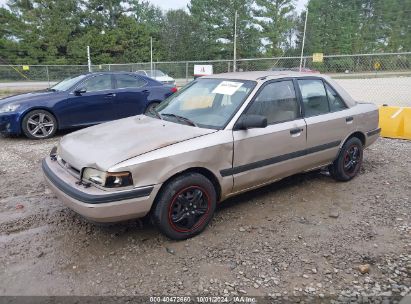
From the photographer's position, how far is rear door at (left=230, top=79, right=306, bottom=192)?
12.6ft

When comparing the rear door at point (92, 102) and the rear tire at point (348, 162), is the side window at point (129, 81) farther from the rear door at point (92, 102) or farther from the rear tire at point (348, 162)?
the rear tire at point (348, 162)

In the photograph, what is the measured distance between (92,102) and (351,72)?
11.3 meters

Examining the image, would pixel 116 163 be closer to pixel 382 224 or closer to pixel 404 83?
pixel 382 224

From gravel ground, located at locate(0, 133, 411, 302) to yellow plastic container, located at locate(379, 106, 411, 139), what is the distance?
10.3 ft

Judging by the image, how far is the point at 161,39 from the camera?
52.2 metres

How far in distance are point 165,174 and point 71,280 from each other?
3.79ft

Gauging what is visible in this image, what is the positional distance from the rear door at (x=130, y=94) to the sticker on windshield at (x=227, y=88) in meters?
4.56

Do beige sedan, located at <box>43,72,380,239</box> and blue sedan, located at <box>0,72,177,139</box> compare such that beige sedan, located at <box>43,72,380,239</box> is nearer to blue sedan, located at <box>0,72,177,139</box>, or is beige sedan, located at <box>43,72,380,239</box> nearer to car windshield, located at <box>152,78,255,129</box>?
car windshield, located at <box>152,78,255,129</box>

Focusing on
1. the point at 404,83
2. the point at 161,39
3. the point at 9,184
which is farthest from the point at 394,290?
the point at 161,39

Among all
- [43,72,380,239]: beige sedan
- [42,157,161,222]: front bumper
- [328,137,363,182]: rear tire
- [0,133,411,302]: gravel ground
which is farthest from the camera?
[328,137,363,182]: rear tire

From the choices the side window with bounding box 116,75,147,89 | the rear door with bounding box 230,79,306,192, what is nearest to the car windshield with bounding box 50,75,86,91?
the side window with bounding box 116,75,147,89

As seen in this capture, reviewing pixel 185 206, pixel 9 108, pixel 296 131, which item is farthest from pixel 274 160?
pixel 9 108

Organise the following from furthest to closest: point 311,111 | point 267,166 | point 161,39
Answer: point 161,39 < point 311,111 < point 267,166

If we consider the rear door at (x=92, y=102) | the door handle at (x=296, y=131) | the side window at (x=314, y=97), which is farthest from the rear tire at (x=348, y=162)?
the rear door at (x=92, y=102)
